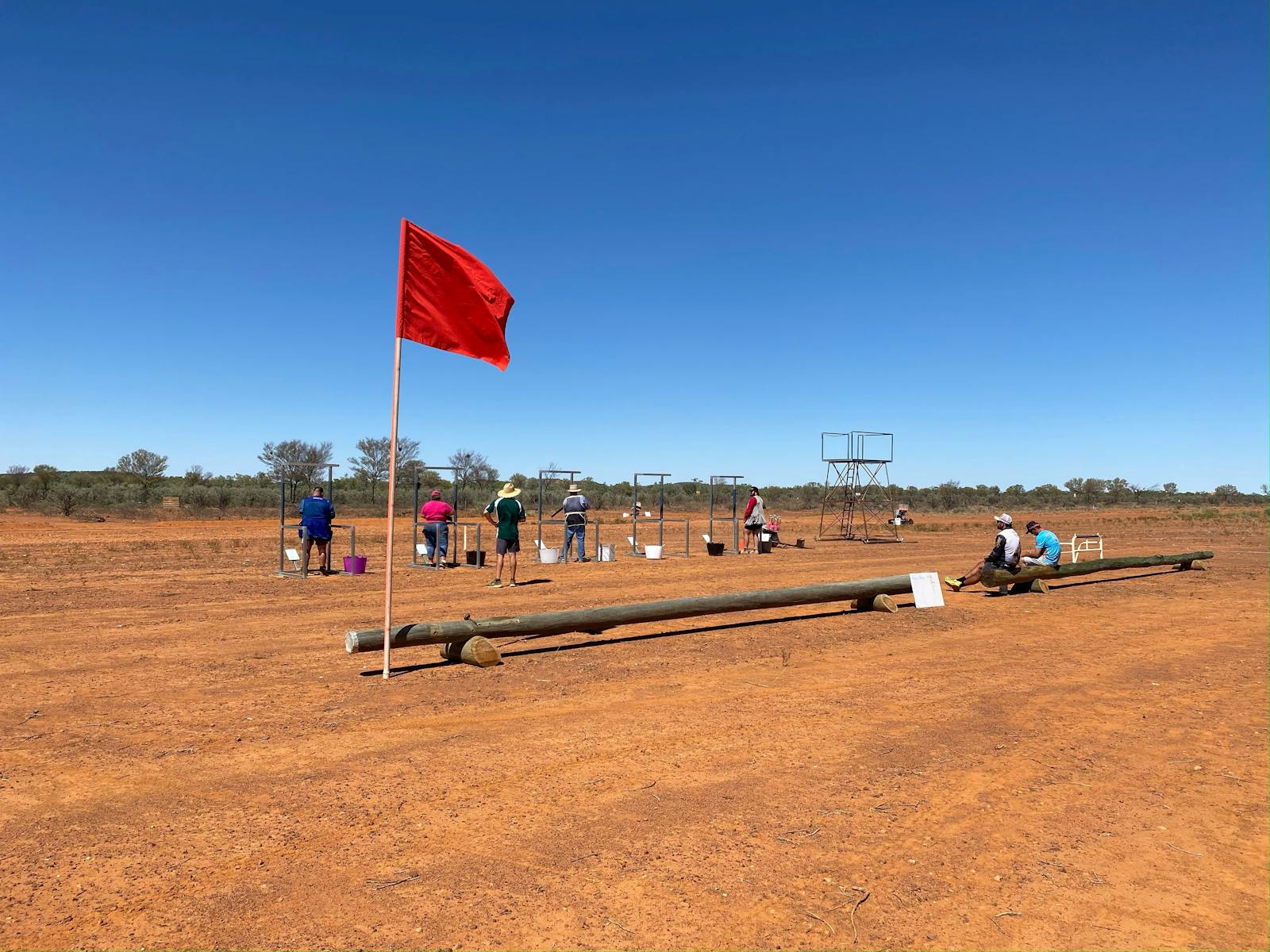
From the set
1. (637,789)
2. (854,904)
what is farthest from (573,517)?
(854,904)

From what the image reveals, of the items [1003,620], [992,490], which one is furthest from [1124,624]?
[992,490]

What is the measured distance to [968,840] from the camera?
4441mm

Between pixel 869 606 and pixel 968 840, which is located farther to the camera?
pixel 869 606

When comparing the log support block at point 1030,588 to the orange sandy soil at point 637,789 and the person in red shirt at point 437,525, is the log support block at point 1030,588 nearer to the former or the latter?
the orange sandy soil at point 637,789

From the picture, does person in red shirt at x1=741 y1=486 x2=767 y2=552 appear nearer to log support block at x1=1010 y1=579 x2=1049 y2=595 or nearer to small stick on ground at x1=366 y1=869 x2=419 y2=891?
log support block at x1=1010 y1=579 x2=1049 y2=595

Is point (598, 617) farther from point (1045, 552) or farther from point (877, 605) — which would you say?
point (1045, 552)

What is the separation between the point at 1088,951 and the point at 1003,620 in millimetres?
8889

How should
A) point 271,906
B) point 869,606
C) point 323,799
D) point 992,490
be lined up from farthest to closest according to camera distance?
1. point 992,490
2. point 869,606
3. point 323,799
4. point 271,906

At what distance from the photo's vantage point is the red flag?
8.16 meters

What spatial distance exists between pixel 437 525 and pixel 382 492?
34512 mm

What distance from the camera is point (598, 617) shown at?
30.8 ft

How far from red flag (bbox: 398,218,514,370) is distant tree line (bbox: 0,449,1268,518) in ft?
32.3

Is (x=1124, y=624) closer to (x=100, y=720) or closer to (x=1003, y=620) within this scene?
(x=1003, y=620)

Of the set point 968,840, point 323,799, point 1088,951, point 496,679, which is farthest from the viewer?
point 496,679
